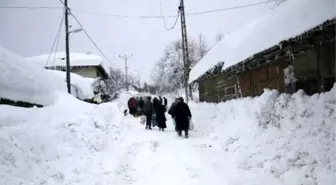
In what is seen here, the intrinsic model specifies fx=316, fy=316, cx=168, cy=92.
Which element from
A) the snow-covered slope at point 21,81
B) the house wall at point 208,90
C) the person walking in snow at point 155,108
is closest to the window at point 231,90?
the house wall at point 208,90

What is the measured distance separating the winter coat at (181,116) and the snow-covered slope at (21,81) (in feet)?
17.5

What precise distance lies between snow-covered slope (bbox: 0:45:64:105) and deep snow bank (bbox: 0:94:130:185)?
0.83 meters

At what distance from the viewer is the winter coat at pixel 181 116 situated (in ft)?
45.8

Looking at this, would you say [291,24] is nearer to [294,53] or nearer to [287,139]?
[294,53]

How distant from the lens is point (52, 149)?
25.4 feet

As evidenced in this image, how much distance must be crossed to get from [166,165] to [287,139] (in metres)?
3.13

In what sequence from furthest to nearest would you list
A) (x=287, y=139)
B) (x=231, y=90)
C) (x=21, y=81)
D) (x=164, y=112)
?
(x=164, y=112) < (x=231, y=90) < (x=21, y=81) < (x=287, y=139)

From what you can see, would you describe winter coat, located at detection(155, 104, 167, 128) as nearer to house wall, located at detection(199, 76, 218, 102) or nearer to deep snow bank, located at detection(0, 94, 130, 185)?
house wall, located at detection(199, 76, 218, 102)

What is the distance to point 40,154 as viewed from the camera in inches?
282

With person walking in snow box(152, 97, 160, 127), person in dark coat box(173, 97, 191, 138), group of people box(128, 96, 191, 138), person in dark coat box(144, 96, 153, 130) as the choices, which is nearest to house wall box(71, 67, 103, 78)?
group of people box(128, 96, 191, 138)

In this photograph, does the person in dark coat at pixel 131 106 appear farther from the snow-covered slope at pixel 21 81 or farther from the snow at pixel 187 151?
the snow at pixel 187 151

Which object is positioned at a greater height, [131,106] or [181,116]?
[131,106]

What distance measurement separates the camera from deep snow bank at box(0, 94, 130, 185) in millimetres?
6148

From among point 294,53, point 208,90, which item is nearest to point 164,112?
point 208,90
